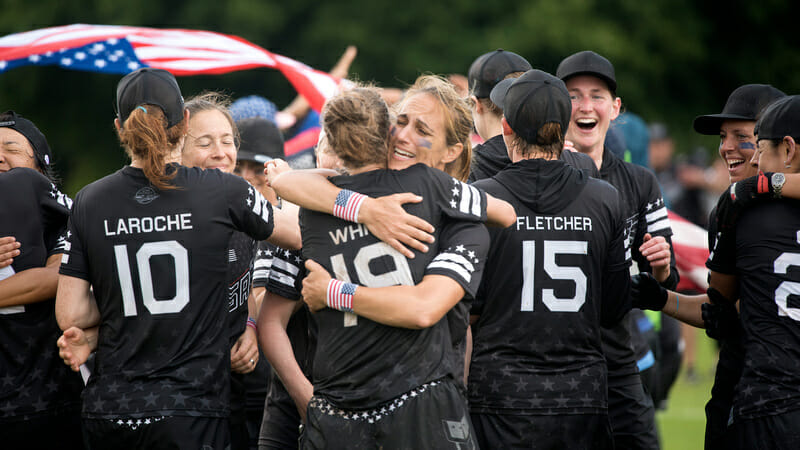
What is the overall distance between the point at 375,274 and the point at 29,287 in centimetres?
197

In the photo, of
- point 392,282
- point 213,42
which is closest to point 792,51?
point 213,42

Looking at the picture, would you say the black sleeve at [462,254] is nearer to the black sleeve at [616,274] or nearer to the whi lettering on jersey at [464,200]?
the whi lettering on jersey at [464,200]

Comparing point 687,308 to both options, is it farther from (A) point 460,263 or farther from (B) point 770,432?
(A) point 460,263

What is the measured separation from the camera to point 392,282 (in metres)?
3.53

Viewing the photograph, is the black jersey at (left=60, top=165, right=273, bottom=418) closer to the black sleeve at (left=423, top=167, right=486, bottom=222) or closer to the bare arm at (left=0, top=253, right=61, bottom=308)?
the bare arm at (left=0, top=253, right=61, bottom=308)

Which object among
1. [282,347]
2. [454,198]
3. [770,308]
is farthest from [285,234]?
[770,308]

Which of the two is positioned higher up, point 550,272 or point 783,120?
point 783,120

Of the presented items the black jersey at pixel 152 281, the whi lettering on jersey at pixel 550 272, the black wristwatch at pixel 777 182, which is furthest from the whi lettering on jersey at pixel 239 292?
the black wristwatch at pixel 777 182

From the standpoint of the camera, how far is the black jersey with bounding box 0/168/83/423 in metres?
4.46

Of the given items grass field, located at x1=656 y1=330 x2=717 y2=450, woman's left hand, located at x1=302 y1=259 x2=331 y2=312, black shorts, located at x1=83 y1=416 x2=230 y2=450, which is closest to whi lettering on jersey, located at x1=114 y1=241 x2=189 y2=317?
black shorts, located at x1=83 y1=416 x2=230 y2=450

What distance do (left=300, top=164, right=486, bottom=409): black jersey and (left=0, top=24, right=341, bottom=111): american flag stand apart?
11.9 feet

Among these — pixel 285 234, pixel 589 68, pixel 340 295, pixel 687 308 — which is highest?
pixel 589 68

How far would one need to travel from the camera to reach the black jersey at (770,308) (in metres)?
4.20

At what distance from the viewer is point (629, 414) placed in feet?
16.6
